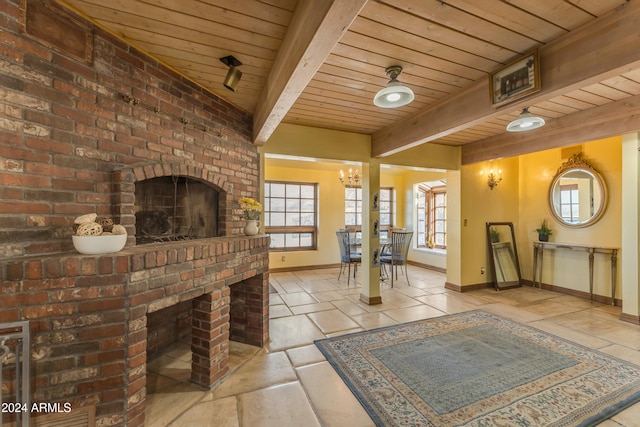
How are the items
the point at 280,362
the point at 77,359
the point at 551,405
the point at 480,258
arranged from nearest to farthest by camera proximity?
the point at 77,359 → the point at 551,405 → the point at 280,362 → the point at 480,258

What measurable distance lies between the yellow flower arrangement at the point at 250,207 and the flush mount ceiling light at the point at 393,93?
1.45m

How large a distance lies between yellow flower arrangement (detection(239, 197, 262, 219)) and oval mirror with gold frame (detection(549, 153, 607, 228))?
4.76 metres

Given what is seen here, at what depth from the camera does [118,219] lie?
169cm

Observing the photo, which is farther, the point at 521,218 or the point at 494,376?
the point at 521,218

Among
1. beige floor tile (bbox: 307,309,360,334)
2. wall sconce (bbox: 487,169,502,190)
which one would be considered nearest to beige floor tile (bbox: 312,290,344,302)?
beige floor tile (bbox: 307,309,360,334)

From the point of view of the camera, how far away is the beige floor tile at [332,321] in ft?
9.95

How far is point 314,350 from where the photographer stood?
256 centimetres

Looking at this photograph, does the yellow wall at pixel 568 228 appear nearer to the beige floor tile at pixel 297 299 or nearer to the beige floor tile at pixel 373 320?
the beige floor tile at pixel 373 320

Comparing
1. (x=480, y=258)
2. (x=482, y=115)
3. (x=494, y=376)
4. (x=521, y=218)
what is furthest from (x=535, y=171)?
(x=494, y=376)

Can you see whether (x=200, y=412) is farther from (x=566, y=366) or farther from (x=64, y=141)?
(x=566, y=366)

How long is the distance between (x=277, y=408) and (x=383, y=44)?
250 cm

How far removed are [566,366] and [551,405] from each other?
2.20 feet

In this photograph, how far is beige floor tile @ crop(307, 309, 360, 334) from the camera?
3.03m

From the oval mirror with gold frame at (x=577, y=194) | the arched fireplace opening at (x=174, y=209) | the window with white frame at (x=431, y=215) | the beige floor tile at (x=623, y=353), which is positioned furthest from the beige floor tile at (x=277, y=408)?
the window with white frame at (x=431, y=215)
